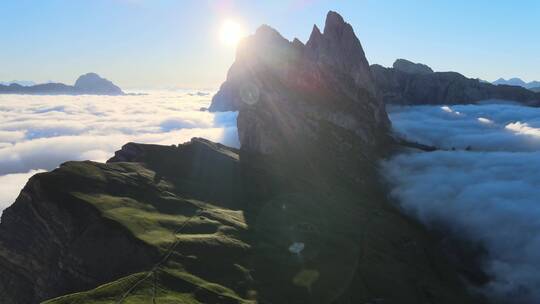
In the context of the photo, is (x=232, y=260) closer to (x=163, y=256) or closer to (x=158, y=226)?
(x=163, y=256)

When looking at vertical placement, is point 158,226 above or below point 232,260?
above

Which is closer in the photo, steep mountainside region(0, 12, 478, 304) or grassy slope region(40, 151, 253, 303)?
grassy slope region(40, 151, 253, 303)

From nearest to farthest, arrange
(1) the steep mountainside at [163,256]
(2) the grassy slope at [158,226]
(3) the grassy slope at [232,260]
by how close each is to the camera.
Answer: (2) the grassy slope at [158,226] < (3) the grassy slope at [232,260] < (1) the steep mountainside at [163,256]

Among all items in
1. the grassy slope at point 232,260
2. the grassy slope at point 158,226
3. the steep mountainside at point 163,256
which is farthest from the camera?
the steep mountainside at point 163,256

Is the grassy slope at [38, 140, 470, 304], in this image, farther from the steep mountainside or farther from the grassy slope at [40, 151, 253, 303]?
the steep mountainside

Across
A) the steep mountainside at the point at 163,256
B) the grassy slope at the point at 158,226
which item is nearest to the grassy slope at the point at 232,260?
the grassy slope at the point at 158,226

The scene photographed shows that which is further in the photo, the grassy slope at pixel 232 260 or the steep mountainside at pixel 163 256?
the steep mountainside at pixel 163 256

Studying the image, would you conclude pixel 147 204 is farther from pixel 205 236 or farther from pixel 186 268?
pixel 186 268

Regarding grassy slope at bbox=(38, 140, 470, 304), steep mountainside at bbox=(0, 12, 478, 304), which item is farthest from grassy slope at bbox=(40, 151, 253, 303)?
steep mountainside at bbox=(0, 12, 478, 304)

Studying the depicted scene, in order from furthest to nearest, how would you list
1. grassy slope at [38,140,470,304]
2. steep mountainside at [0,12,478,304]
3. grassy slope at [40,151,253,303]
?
steep mountainside at [0,12,478,304], grassy slope at [38,140,470,304], grassy slope at [40,151,253,303]

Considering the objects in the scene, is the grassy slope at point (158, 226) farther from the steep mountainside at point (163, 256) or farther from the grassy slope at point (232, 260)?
the steep mountainside at point (163, 256)

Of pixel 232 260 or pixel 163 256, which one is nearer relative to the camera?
pixel 163 256

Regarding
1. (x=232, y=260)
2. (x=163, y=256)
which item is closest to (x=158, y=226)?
(x=163, y=256)

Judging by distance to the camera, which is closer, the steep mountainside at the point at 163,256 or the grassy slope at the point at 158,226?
the grassy slope at the point at 158,226
